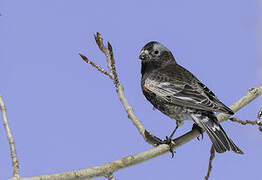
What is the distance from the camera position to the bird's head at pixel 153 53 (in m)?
8.48

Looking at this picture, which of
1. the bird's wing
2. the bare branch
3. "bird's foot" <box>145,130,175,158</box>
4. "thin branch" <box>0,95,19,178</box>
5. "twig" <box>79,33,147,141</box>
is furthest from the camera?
the bird's wing

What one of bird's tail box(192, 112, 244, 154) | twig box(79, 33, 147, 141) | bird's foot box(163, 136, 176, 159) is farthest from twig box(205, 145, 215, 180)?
twig box(79, 33, 147, 141)

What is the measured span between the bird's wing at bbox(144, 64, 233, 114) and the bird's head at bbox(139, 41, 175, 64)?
0.33 m

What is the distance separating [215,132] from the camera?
647 centimetres

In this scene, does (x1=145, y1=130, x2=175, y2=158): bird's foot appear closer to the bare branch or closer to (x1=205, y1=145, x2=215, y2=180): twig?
(x1=205, y1=145, x2=215, y2=180): twig

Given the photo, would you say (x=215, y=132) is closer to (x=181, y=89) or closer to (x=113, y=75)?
(x=181, y=89)

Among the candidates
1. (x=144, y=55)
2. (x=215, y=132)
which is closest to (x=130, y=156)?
(x=215, y=132)

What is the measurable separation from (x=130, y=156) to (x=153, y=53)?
3752mm

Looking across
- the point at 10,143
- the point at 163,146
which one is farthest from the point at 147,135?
the point at 10,143

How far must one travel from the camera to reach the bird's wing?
22.1 feet

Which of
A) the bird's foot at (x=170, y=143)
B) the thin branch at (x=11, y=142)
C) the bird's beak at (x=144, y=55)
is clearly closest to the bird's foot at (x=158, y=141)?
the bird's foot at (x=170, y=143)

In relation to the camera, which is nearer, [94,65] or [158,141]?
[94,65]

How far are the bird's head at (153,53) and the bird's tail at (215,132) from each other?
2.17 metres

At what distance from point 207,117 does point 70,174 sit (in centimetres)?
301
